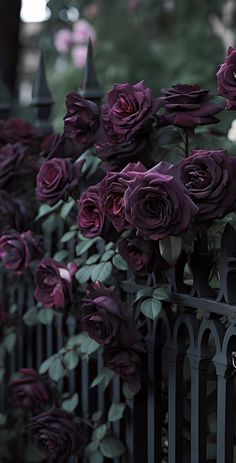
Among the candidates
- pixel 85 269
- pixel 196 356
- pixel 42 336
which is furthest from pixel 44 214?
pixel 196 356

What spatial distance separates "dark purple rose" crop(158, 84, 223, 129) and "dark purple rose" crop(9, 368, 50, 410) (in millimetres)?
1111

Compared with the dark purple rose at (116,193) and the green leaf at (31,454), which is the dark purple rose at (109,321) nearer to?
the dark purple rose at (116,193)

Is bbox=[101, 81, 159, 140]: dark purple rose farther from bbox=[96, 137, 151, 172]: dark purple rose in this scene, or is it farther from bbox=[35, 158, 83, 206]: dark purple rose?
bbox=[35, 158, 83, 206]: dark purple rose

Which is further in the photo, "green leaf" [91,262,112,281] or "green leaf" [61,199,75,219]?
"green leaf" [61,199,75,219]

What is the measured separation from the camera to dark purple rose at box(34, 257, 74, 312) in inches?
94.2

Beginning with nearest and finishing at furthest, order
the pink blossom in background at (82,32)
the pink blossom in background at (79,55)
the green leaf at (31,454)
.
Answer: the green leaf at (31,454) → the pink blossom in background at (79,55) → the pink blossom in background at (82,32)

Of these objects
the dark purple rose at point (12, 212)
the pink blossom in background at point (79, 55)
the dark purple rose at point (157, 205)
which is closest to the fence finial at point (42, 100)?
the dark purple rose at point (12, 212)

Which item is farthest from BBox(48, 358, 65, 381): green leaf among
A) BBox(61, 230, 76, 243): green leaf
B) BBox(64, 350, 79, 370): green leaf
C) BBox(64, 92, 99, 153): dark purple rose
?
BBox(64, 92, 99, 153): dark purple rose

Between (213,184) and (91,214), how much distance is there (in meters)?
0.45

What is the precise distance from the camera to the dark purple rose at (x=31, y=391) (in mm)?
2795

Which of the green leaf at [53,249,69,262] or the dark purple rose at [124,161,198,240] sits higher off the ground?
the dark purple rose at [124,161,198,240]

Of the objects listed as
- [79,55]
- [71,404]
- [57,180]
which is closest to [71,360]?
[71,404]

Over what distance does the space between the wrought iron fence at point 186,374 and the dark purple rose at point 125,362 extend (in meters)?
0.06

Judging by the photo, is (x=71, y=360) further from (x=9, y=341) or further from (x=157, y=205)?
(x=157, y=205)
